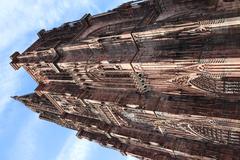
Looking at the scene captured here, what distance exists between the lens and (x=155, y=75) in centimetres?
2441

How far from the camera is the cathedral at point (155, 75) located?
20.8 metres

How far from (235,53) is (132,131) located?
49.6ft

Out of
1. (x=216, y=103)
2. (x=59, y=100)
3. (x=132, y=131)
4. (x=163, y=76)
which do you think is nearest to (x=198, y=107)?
(x=216, y=103)

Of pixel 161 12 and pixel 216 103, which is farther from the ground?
pixel 161 12

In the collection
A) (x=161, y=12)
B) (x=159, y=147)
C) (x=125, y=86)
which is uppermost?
(x=161, y=12)

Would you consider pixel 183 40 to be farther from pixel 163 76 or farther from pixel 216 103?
pixel 216 103

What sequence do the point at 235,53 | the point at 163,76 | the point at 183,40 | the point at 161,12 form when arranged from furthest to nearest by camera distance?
1. the point at 161,12
2. the point at 163,76
3. the point at 183,40
4. the point at 235,53

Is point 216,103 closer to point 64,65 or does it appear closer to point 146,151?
point 146,151

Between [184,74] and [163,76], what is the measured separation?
213 centimetres

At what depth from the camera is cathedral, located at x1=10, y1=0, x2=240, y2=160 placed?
20750 mm

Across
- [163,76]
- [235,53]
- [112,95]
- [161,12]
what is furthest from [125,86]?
[235,53]

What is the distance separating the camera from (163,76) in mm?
24016

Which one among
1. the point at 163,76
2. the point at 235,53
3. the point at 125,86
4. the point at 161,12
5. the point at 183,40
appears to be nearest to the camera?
the point at 235,53

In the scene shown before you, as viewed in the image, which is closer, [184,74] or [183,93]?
[184,74]
